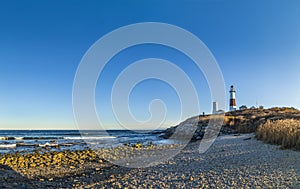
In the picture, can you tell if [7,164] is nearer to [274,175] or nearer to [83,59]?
[83,59]

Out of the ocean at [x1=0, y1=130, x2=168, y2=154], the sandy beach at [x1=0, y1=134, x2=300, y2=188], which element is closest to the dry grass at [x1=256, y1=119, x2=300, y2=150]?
the sandy beach at [x1=0, y1=134, x2=300, y2=188]

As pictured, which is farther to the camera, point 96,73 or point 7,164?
point 96,73

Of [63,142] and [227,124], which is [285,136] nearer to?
[227,124]

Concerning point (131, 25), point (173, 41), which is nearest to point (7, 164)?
point (131, 25)

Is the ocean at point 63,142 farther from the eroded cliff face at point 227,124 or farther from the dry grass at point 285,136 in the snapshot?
the dry grass at point 285,136

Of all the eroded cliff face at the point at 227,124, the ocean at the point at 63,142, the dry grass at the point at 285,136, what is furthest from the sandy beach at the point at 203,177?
the eroded cliff face at the point at 227,124

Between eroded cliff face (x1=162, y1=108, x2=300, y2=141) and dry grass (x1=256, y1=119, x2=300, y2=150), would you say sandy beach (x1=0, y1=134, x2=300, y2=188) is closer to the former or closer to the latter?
dry grass (x1=256, y1=119, x2=300, y2=150)

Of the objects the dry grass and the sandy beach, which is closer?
the sandy beach

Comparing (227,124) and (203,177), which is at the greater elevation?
(227,124)

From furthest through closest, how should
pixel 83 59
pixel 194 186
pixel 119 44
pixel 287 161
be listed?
pixel 83 59 < pixel 119 44 < pixel 287 161 < pixel 194 186

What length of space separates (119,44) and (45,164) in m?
6.73

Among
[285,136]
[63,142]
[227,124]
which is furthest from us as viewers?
[227,124]

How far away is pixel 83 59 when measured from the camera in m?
15.3

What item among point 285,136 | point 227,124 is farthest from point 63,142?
point 285,136
